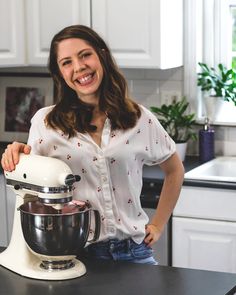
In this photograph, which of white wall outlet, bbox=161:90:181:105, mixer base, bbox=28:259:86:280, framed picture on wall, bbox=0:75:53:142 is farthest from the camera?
framed picture on wall, bbox=0:75:53:142

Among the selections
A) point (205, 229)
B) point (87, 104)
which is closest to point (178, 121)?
point (205, 229)

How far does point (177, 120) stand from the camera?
3.71 m

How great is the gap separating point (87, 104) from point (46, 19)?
1.53 metres

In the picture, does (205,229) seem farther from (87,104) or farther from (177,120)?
(87,104)

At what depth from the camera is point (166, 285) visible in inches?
75.2

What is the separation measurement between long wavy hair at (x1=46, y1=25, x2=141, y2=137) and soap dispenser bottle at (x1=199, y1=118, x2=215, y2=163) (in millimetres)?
1395

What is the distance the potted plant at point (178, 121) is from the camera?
3709mm

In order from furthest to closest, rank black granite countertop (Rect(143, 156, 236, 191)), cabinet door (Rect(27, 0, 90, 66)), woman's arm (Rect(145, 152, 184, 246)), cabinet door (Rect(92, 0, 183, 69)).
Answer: cabinet door (Rect(27, 0, 90, 66)) → cabinet door (Rect(92, 0, 183, 69)) → black granite countertop (Rect(143, 156, 236, 191)) → woman's arm (Rect(145, 152, 184, 246))

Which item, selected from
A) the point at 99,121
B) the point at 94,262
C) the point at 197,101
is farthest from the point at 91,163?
the point at 197,101

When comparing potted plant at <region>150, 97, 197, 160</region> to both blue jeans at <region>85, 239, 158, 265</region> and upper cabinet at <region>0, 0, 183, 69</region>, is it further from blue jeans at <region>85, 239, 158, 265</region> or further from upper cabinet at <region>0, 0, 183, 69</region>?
blue jeans at <region>85, 239, 158, 265</region>

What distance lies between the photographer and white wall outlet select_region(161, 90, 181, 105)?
3875 mm

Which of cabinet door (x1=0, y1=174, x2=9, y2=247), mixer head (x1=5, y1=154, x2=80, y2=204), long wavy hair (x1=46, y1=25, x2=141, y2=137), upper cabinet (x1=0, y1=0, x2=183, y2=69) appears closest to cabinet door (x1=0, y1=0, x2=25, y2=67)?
upper cabinet (x1=0, y1=0, x2=183, y2=69)

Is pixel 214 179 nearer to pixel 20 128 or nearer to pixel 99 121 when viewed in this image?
pixel 99 121

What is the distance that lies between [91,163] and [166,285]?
0.48m
